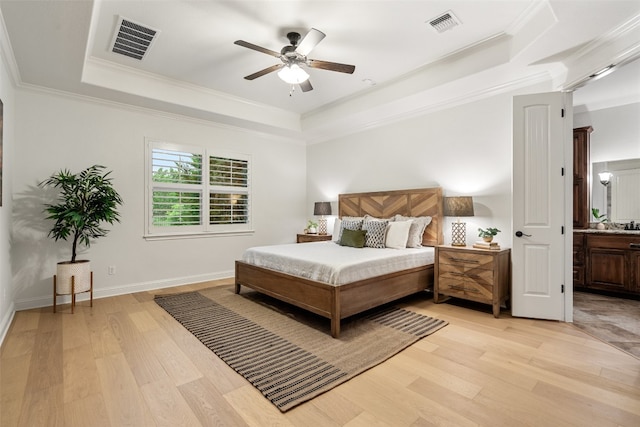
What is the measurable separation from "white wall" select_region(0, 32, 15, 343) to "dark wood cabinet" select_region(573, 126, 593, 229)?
707 cm

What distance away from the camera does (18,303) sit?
3604 mm

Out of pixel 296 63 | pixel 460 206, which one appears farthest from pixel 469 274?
pixel 296 63

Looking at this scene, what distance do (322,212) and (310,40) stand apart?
345 cm

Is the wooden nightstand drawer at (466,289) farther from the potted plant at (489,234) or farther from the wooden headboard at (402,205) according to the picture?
the wooden headboard at (402,205)

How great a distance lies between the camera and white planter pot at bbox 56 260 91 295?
11.4 feet

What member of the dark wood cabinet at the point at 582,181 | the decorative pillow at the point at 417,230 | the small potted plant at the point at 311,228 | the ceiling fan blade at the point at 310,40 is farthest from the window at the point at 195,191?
the dark wood cabinet at the point at 582,181

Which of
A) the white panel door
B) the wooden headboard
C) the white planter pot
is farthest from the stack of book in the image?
the white planter pot

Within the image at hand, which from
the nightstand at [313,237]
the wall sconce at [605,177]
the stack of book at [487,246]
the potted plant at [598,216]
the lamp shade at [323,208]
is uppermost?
the wall sconce at [605,177]

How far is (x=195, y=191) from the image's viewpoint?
5.08 metres

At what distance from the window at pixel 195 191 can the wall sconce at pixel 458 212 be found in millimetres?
3503

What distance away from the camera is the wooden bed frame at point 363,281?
2943 mm

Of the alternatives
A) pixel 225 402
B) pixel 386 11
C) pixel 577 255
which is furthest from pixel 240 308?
pixel 577 255

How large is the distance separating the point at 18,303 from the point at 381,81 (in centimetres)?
538

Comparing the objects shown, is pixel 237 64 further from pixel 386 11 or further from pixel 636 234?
pixel 636 234
